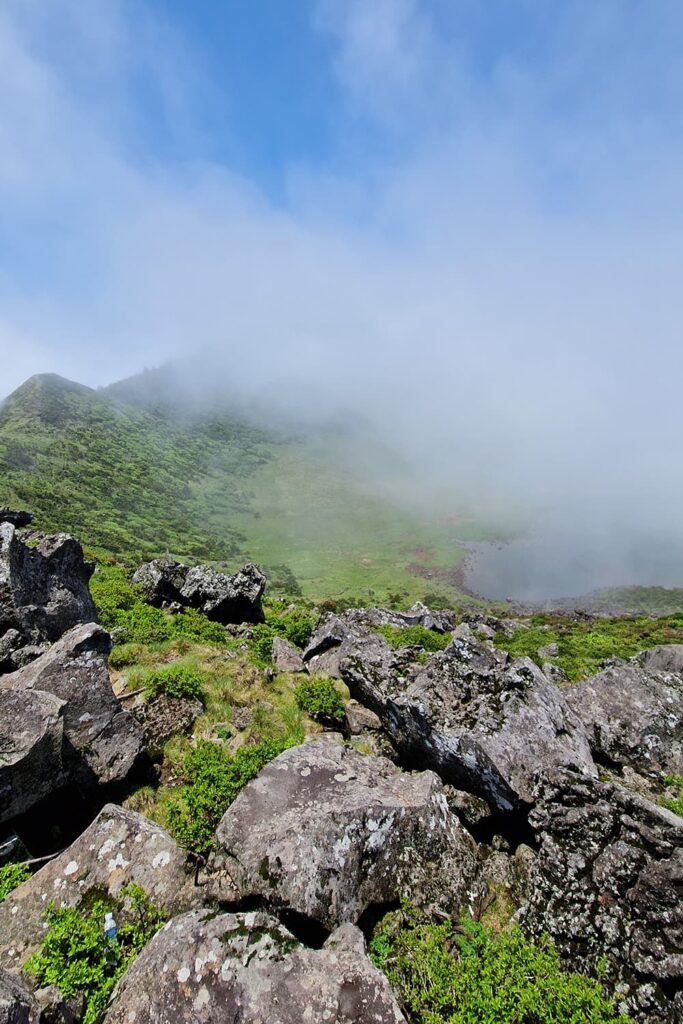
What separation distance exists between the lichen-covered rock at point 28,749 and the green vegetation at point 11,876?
0.80 m

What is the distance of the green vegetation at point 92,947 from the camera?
248 inches

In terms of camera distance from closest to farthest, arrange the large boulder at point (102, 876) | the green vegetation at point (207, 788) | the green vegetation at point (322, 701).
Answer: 1. the large boulder at point (102, 876)
2. the green vegetation at point (207, 788)
3. the green vegetation at point (322, 701)

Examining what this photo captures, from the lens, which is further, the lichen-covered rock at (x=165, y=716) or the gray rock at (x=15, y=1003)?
the lichen-covered rock at (x=165, y=716)

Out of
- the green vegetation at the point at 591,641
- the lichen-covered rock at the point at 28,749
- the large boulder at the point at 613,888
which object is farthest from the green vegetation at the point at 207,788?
the green vegetation at the point at 591,641

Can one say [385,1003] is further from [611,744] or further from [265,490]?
[265,490]

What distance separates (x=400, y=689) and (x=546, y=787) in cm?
529

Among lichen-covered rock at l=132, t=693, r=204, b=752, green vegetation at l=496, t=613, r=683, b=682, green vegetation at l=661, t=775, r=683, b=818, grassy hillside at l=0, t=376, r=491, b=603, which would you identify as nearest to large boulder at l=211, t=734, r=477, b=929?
lichen-covered rock at l=132, t=693, r=204, b=752

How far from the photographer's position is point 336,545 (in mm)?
132500

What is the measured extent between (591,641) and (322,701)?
103 feet

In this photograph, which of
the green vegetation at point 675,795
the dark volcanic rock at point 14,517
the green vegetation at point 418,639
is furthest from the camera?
the dark volcanic rock at point 14,517

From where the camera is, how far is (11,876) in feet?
25.9

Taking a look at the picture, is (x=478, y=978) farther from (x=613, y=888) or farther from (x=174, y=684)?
(x=174, y=684)

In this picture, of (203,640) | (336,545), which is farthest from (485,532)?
(203,640)

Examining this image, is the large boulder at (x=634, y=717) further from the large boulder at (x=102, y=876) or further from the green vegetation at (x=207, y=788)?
the large boulder at (x=102, y=876)
